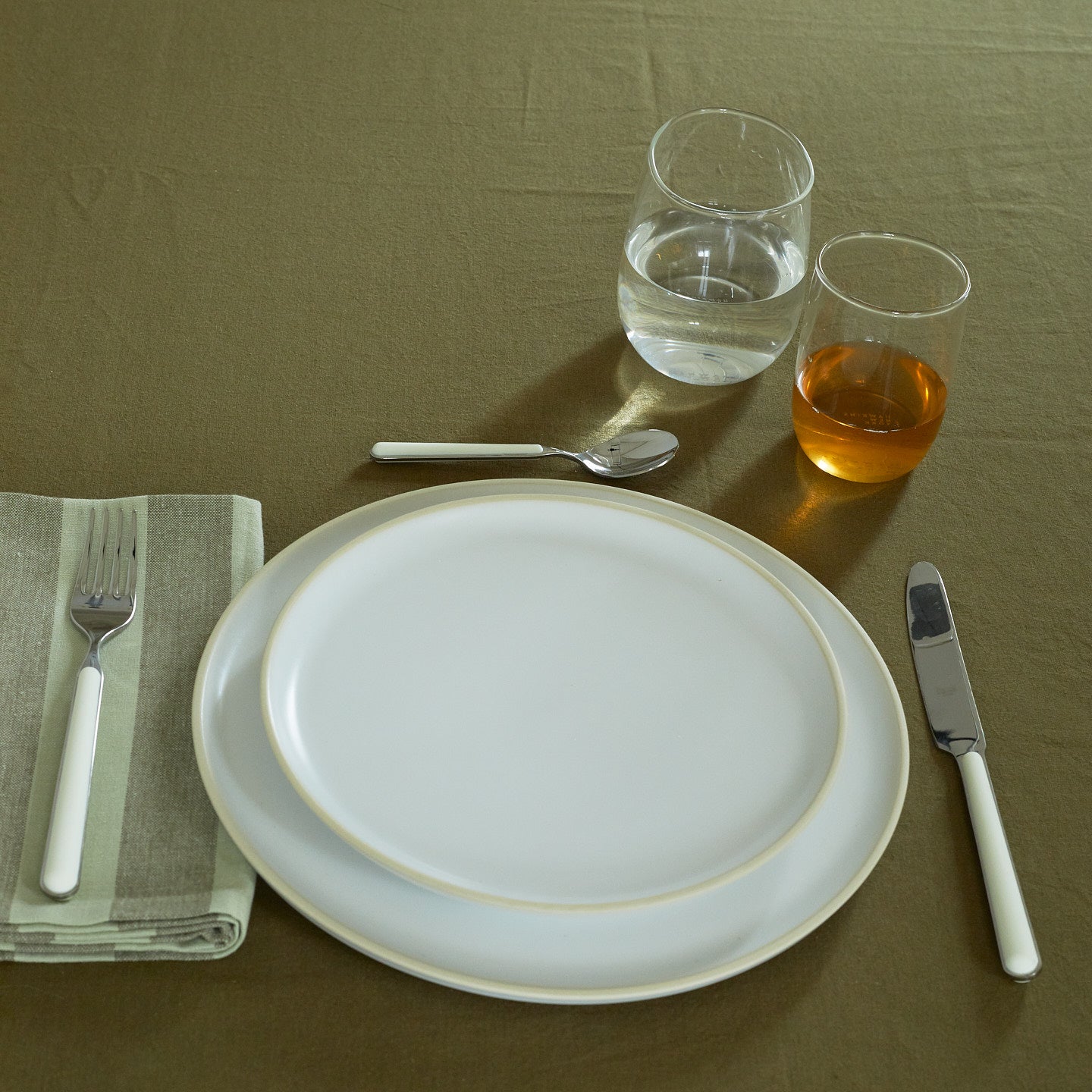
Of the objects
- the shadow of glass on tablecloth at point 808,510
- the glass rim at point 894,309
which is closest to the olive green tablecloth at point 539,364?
Answer: the shadow of glass on tablecloth at point 808,510

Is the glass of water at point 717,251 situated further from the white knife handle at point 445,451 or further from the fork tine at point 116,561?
the fork tine at point 116,561

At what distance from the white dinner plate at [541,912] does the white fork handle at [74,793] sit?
57 mm

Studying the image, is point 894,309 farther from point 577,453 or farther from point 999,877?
point 999,877

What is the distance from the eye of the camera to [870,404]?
2.34ft

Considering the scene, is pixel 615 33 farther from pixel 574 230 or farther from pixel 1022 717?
pixel 1022 717

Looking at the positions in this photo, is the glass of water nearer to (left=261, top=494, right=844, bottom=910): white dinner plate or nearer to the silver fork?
(left=261, top=494, right=844, bottom=910): white dinner plate

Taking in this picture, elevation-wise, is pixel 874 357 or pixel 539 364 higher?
pixel 874 357

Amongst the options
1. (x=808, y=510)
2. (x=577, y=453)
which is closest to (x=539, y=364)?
(x=577, y=453)

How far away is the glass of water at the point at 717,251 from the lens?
725mm

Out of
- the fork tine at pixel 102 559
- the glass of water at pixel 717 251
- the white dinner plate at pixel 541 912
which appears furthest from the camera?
the glass of water at pixel 717 251

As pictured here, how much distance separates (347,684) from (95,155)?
26.0 inches

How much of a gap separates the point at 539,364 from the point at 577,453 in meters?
0.10

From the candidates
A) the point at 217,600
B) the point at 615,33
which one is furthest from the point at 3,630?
the point at 615,33

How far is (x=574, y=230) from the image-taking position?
93 centimetres
